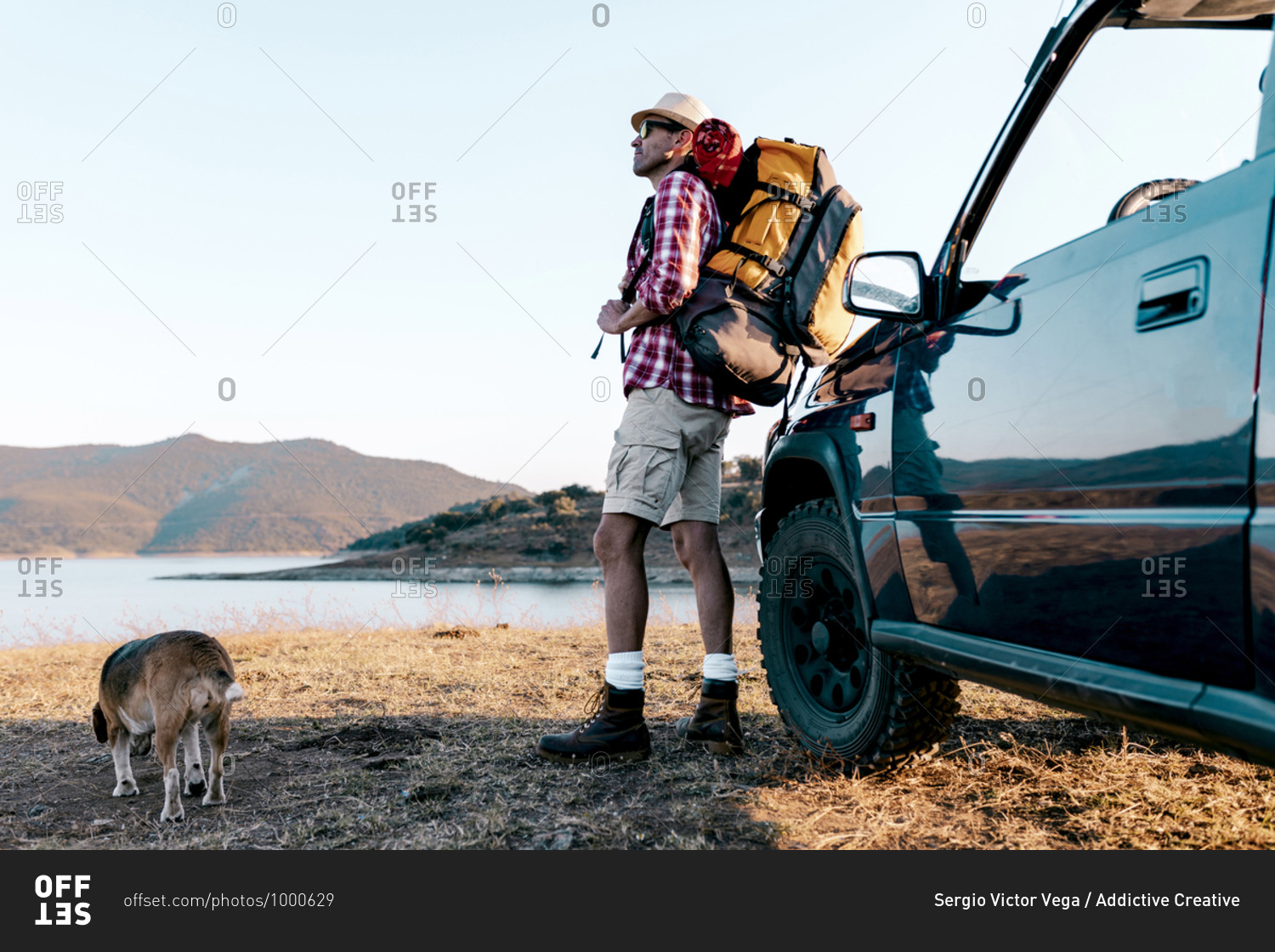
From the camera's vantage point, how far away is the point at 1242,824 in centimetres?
228

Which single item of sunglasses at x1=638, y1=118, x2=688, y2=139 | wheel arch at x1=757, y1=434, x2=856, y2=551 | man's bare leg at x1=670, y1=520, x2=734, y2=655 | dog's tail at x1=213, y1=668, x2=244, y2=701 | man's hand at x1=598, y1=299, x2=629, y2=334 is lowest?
dog's tail at x1=213, y1=668, x2=244, y2=701

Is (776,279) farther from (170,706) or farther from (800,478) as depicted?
(170,706)

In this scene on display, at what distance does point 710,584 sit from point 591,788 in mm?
950

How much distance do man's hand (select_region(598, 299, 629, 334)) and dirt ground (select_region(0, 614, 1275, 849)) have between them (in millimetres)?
1701

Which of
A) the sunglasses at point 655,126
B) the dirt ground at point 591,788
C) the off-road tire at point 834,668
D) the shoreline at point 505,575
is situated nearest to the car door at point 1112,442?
the off-road tire at point 834,668

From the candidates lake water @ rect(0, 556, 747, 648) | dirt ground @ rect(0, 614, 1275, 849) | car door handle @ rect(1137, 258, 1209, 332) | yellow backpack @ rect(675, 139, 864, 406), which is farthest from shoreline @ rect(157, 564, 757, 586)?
car door handle @ rect(1137, 258, 1209, 332)

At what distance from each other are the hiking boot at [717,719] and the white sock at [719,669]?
0.02 m

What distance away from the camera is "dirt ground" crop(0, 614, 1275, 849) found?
225 centimetres

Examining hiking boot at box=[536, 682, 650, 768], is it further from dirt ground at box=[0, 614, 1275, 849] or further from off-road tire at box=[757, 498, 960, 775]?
off-road tire at box=[757, 498, 960, 775]

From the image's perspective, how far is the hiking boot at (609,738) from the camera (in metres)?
3.00

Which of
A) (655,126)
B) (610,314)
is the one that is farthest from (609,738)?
(655,126)

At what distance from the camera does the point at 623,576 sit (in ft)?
10.4

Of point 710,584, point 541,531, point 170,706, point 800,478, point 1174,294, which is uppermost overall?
point 1174,294

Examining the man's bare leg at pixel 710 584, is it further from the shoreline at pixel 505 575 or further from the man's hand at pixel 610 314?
the shoreline at pixel 505 575
